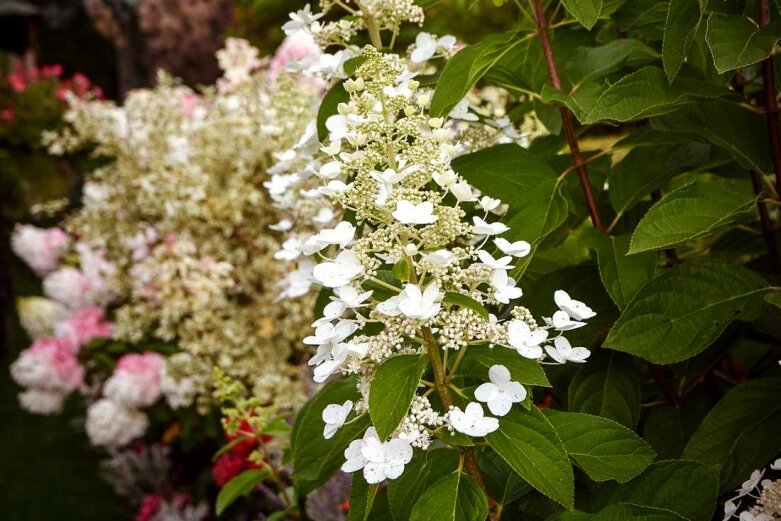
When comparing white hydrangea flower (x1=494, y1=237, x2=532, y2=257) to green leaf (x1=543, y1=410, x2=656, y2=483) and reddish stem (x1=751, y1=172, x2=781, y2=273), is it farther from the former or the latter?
reddish stem (x1=751, y1=172, x2=781, y2=273)

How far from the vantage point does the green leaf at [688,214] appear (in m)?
0.89

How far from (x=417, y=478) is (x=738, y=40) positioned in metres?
0.58

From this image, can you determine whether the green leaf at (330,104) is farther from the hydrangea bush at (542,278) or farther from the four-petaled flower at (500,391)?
the four-petaled flower at (500,391)

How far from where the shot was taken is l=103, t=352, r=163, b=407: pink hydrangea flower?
281 cm

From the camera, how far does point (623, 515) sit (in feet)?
2.76

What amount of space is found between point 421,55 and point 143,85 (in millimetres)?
10662

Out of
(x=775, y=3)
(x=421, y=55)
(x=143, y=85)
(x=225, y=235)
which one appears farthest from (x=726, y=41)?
(x=143, y=85)

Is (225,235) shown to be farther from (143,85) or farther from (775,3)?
(143,85)

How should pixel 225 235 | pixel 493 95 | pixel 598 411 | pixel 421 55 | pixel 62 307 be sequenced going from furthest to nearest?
pixel 62 307 < pixel 225 235 < pixel 493 95 < pixel 421 55 < pixel 598 411

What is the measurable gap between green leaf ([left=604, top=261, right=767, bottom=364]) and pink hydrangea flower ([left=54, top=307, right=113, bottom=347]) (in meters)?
2.72

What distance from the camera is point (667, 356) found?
0.92 metres

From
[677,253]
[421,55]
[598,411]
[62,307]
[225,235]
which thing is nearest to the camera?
[598,411]

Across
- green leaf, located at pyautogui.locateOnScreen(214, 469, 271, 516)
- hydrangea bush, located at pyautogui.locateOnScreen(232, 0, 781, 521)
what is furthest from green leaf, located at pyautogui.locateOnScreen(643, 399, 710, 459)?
green leaf, located at pyautogui.locateOnScreen(214, 469, 271, 516)

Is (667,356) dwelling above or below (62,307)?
above
